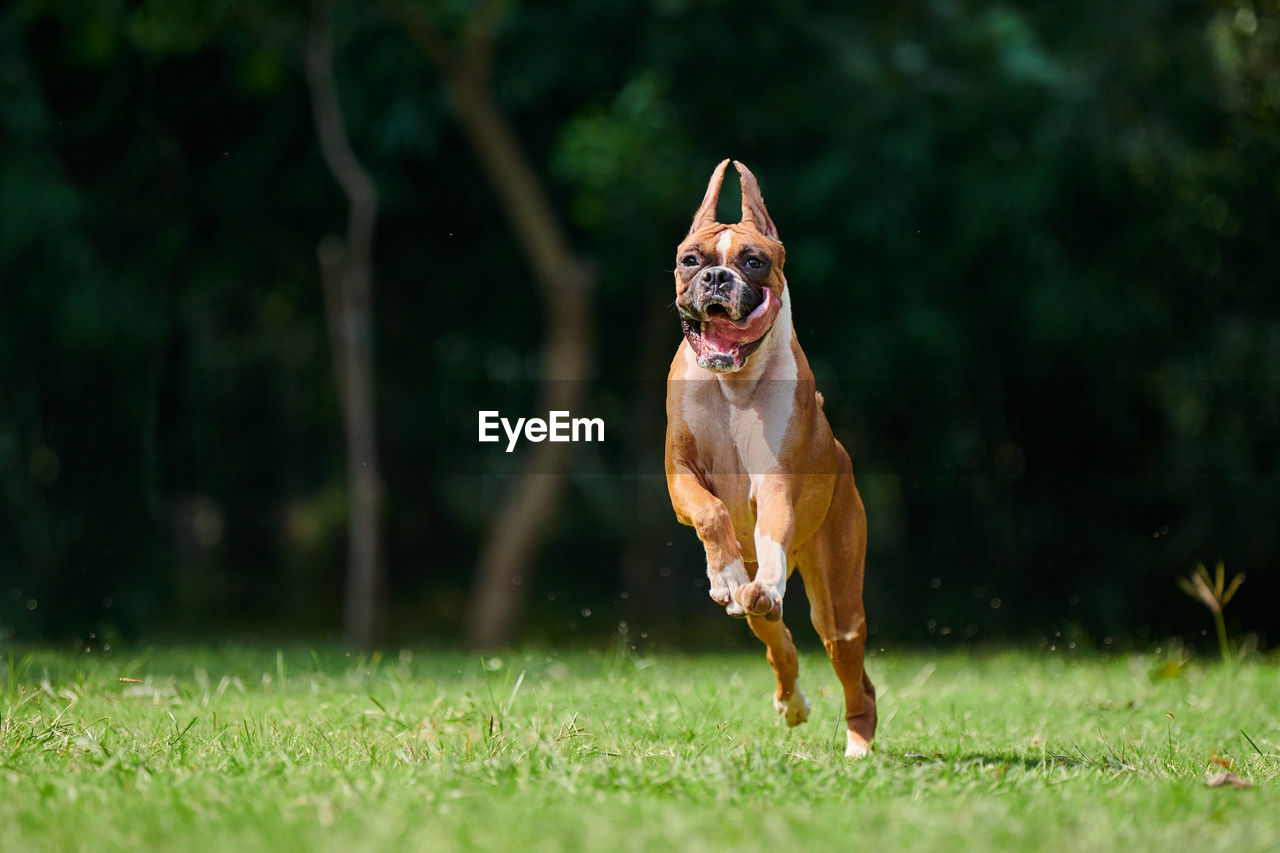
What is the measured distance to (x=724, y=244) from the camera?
4.14 metres

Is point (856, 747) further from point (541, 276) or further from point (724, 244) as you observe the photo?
point (541, 276)

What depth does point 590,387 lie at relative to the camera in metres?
12.1

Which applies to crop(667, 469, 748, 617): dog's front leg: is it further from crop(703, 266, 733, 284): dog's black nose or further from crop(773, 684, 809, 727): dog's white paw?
crop(773, 684, 809, 727): dog's white paw

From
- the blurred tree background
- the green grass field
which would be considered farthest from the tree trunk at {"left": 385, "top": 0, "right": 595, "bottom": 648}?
the green grass field

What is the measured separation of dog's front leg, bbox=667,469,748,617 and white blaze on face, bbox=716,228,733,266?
645 mm

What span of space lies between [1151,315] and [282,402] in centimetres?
943

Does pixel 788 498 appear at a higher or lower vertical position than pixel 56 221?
lower

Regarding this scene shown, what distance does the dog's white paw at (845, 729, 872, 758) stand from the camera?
4512 mm

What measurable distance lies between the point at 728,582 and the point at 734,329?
0.73 metres

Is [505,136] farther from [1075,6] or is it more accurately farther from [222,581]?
[222,581]

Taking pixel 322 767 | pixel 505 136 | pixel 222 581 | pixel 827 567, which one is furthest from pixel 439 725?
pixel 222 581

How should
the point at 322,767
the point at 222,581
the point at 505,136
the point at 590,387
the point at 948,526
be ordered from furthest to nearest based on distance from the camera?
the point at 222,581 → the point at 948,526 → the point at 590,387 → the point at 505,136 → the point at 322,767

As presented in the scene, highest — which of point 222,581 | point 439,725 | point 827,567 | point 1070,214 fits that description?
point 1070,214

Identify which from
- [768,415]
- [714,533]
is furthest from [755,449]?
[714,533]
